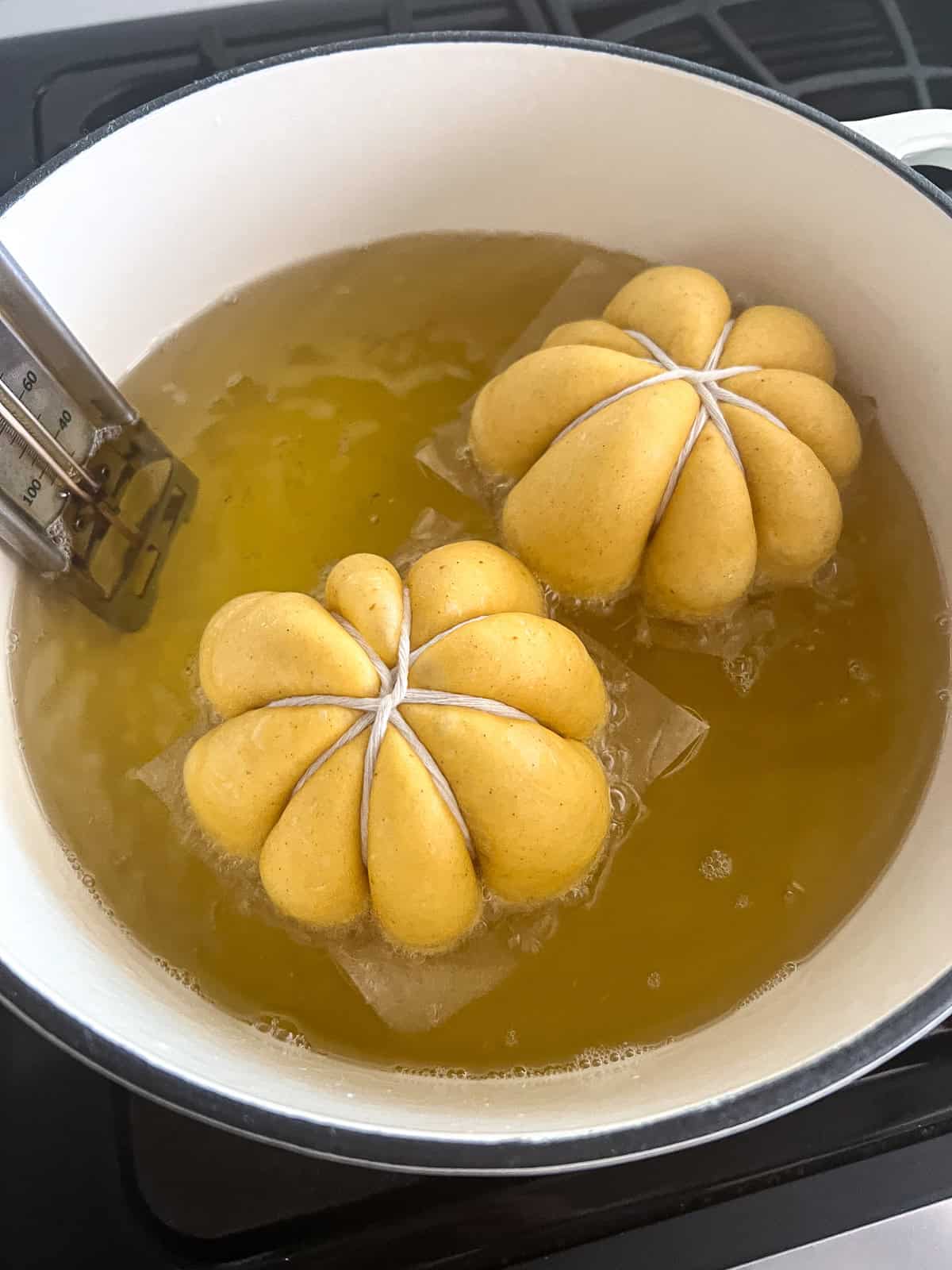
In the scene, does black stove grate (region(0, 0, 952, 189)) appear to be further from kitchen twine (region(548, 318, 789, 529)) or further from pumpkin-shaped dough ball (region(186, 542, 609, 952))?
pumpkin-shaped dough ball (region(186, 542, 609, 952))

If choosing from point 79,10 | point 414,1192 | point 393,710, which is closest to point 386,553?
point 393,710

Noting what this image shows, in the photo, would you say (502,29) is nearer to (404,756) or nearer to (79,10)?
(79,10)

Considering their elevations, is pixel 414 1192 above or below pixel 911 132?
below

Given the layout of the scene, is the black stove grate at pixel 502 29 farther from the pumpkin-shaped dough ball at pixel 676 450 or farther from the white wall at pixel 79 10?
the pumpkin-shaped dough ball at pixel 676 450

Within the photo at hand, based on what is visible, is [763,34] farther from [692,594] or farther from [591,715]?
[591,715]

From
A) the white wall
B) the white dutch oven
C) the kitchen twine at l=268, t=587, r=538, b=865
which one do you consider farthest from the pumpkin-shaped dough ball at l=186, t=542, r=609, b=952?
the white wall

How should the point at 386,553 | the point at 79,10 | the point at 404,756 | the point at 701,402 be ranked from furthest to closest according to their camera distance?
the point at 79,10, the point at 386,553, the point at 701,402, the point at 404,756

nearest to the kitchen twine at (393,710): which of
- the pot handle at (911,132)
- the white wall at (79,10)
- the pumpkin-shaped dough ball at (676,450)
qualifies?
the pumpkin-shaped dough ball at (676,450)
